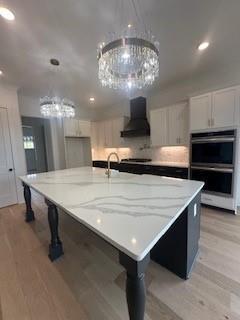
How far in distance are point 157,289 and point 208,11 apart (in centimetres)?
323

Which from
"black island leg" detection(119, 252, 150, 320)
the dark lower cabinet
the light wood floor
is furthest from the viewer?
the dark lower cabinet

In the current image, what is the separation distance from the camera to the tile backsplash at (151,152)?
413 cm

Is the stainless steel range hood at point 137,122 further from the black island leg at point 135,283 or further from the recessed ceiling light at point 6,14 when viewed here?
the black island leg at point 135,283

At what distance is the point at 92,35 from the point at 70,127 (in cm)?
325

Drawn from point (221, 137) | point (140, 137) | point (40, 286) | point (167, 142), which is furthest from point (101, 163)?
point (40, 286)

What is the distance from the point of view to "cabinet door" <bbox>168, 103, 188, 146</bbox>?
3.68 meters

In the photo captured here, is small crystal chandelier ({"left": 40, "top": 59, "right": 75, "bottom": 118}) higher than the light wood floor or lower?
higher

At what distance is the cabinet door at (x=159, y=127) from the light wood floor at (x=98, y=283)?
239 cm

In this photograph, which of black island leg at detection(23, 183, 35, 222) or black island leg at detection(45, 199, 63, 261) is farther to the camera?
black island leg at detection(23, 183, 35, 222)

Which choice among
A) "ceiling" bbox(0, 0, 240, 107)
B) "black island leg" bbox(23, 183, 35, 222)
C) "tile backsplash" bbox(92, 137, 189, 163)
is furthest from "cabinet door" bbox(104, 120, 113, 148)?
"black island leg" bbox(23, 183, 35, 222)

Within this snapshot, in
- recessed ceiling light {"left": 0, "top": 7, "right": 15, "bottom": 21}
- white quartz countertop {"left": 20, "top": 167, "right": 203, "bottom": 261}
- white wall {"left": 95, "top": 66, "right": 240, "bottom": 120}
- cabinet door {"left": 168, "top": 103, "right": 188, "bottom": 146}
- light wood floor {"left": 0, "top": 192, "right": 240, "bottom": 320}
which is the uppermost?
recessed ceiling light {"left": 0, "top": 7, "right": 15, "bottom": 21}

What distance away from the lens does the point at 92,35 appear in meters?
2.31

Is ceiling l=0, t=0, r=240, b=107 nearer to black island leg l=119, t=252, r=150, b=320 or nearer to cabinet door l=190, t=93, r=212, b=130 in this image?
cabinet door l=190, t=93, r=212, b=130

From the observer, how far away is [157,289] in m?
1.52
